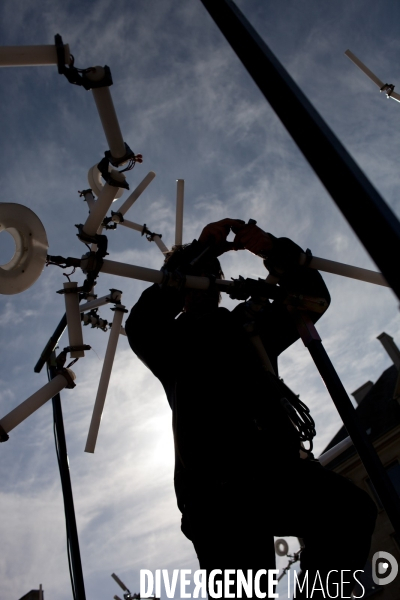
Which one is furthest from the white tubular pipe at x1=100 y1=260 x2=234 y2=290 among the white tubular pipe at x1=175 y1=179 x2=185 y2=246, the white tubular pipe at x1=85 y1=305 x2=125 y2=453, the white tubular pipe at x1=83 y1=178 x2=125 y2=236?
the white tubular pipe at x1=175 y1=179 x2=185 y2=246

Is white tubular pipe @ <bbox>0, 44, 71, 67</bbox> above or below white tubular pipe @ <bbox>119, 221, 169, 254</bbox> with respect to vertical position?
below

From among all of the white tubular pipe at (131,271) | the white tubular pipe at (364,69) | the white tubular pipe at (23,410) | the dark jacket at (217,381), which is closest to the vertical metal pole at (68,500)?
the white tubular pipe at (23,410)

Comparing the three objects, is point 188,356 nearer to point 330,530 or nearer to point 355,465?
point 330,530

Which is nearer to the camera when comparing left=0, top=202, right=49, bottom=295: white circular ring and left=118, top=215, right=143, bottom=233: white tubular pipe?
left=0, top=202, right=49, bottom=295: white circular ring

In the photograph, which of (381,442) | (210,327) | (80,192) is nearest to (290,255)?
(210,327)

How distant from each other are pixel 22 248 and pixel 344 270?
2.26 metres

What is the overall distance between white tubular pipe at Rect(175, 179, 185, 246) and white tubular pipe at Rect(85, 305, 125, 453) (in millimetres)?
1672

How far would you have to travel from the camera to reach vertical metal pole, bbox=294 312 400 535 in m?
2.56

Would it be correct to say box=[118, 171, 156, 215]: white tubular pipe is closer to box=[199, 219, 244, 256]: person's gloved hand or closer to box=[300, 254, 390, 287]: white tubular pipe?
box=[199, 219, 244, 256]: person's gloved hand

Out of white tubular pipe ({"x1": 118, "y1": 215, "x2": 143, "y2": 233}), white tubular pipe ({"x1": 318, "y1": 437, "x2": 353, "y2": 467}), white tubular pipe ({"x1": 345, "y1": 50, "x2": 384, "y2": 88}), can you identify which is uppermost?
white tubular pipe ({"x1": 345, "y1": 50, "x2": 384, "y2": 88})

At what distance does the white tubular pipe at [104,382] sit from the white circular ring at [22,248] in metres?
1.67

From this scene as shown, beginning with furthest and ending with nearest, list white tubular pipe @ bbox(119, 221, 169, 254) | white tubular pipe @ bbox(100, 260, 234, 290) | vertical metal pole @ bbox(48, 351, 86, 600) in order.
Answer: white tubular pipe @ bbox(119, 221, 169, 254) → vertical metal pole @ bbox(48, 351, 86, 600) → white tubular pipe @ bbox(100, 260, 234, 290)

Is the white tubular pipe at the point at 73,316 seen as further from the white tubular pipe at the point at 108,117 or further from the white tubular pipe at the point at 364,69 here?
the white tubular pipe at the point at 364,69

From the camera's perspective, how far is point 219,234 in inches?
145
